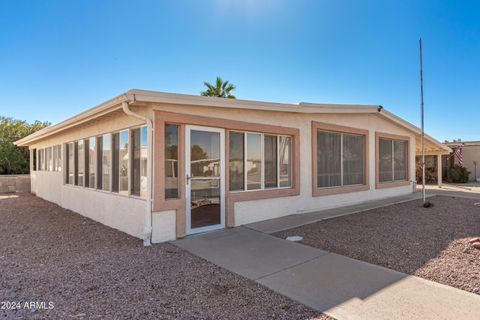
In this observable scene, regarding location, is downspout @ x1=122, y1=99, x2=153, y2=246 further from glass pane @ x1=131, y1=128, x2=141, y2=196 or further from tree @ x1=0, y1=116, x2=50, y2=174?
tree @ x1=0, y1=116, x2=50, y2=174

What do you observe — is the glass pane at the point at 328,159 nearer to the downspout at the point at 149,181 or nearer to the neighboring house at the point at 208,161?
the neighboring house at the point at 208,161

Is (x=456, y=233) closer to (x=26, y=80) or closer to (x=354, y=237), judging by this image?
(x=354, y=237)

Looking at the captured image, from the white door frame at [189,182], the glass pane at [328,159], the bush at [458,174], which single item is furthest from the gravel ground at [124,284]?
the bush at [458,174]

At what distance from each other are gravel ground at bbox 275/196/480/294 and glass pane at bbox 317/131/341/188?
160 centimetres

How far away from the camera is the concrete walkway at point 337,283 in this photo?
310cm

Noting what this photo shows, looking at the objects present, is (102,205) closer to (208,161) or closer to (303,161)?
(208,161)

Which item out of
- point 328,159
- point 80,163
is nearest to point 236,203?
point 328,159

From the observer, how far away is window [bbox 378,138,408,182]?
1195 cm

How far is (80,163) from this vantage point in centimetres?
943

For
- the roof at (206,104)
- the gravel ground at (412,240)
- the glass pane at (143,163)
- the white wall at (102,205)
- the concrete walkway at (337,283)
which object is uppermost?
the roof at (206,104)

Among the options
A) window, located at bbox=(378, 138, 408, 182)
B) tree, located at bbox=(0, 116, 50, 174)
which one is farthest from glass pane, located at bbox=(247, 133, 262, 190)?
tree, located at bbox=(0, 116, 50, 174)

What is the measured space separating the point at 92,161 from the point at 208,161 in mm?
4210

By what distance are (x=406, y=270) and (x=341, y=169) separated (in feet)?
20.1

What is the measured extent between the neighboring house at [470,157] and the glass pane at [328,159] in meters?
17.4
